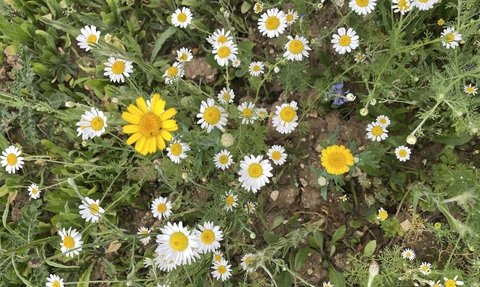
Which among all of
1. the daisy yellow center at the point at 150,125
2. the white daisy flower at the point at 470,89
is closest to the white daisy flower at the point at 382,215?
the white daisy flower at the point at 470,89

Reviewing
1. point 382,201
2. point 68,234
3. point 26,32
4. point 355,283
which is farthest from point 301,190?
point 26,32

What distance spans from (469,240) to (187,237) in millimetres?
1790

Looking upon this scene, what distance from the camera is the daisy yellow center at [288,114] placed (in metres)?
2.62

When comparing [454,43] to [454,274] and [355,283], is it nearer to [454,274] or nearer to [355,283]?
[454,274]

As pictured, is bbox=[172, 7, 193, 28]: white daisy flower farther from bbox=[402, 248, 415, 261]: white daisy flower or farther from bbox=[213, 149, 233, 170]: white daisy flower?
bbox=[402, 248, 415, 261]: white daisy flower

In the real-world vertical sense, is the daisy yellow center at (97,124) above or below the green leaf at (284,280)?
above

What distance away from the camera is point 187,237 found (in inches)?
89.5

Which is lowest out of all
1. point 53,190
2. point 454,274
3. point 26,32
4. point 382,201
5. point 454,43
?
point 454,274

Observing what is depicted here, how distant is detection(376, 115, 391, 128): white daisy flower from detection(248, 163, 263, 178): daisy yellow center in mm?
979

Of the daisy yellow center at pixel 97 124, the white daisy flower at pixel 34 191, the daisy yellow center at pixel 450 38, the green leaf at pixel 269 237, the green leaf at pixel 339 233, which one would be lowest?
the green leaf at pixel 339 233

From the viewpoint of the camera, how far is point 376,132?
2.71 metres

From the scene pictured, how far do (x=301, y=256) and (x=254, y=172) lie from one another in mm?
839

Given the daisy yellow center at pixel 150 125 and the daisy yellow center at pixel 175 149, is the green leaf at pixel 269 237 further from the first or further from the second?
the daisy yellow center at pixel 150 125

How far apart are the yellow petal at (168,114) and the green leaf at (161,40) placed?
4.97ft
